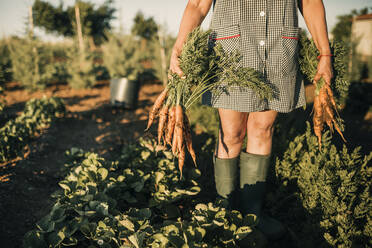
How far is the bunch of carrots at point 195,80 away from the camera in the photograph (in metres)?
1.31

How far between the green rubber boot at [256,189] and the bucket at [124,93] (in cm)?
373

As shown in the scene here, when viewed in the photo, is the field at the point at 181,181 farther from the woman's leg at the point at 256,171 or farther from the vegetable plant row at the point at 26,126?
the woman's leg at the point at 256,171

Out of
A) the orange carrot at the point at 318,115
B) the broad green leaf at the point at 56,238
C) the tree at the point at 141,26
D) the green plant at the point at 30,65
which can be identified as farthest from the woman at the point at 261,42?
the tree at the point at 141,26

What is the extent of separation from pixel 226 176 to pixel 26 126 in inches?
111

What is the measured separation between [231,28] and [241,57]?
184 mm

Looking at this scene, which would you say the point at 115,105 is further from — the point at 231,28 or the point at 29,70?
the point at 231,28

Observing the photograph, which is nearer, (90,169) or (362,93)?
(90,169)

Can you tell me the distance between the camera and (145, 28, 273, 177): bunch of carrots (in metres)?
1.31

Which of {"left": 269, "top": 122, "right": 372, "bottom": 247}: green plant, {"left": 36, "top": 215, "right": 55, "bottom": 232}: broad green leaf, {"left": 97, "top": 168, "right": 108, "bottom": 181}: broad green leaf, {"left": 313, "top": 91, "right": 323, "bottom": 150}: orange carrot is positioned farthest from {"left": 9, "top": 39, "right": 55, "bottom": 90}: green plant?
{"left": 313, "top": 91, "right": 323, "bottom": 150}: orange carrot

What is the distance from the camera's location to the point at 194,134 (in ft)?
12.5

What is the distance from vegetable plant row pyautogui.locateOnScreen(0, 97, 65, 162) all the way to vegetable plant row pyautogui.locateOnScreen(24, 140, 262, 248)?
981 mm

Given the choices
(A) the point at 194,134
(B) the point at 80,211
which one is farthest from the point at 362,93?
(B) the point at 80,211

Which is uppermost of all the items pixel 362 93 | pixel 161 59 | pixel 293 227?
pixel 161 59

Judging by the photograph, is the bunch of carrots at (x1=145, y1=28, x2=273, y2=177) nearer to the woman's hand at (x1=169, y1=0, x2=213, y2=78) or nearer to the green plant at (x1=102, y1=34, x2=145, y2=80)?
the woman's hand at (x1=169, y1=0, x2=213, y2=78)
